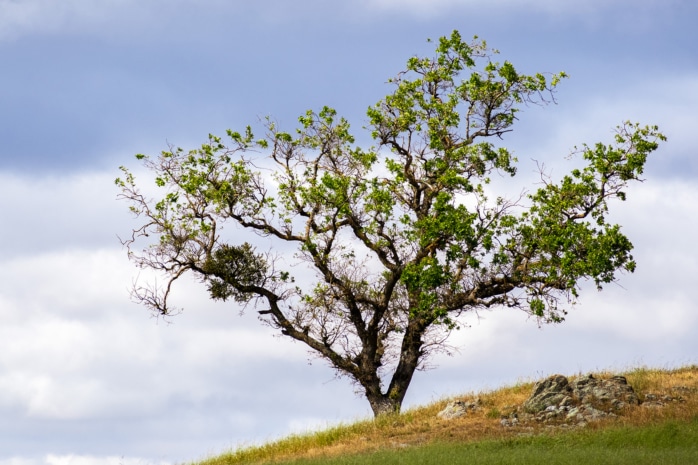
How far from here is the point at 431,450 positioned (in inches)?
1113

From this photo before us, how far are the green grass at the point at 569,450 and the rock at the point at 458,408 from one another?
5.31 meters

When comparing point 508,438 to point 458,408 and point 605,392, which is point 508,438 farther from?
point 605,392

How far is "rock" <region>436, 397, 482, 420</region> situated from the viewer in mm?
35350

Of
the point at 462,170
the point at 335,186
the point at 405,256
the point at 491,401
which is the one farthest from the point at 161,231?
the point at 491,401

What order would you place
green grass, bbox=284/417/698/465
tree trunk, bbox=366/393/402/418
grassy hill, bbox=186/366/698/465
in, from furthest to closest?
tree trunk, bbox=366/393/402/418, grassy hill, bbox=186/366/698/465, green grass, bbox=284/417/698/465

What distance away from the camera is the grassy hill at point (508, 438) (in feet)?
86.7

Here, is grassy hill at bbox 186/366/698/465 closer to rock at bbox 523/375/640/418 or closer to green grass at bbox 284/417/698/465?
green grass at bbox 284/417/698/465

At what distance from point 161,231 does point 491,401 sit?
52.1 ft

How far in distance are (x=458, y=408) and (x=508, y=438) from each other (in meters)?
5.55

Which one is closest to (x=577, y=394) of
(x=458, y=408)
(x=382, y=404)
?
(x=458, y=408)

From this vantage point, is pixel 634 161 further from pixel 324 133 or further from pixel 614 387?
pixel 324 133

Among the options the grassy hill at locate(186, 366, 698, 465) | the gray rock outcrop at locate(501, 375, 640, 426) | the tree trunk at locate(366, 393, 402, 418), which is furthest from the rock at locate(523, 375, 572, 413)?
the tree trunk at locate(366, 393, 402, 418)

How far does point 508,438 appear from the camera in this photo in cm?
3039

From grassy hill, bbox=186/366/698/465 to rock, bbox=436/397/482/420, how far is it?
0.31 metres
